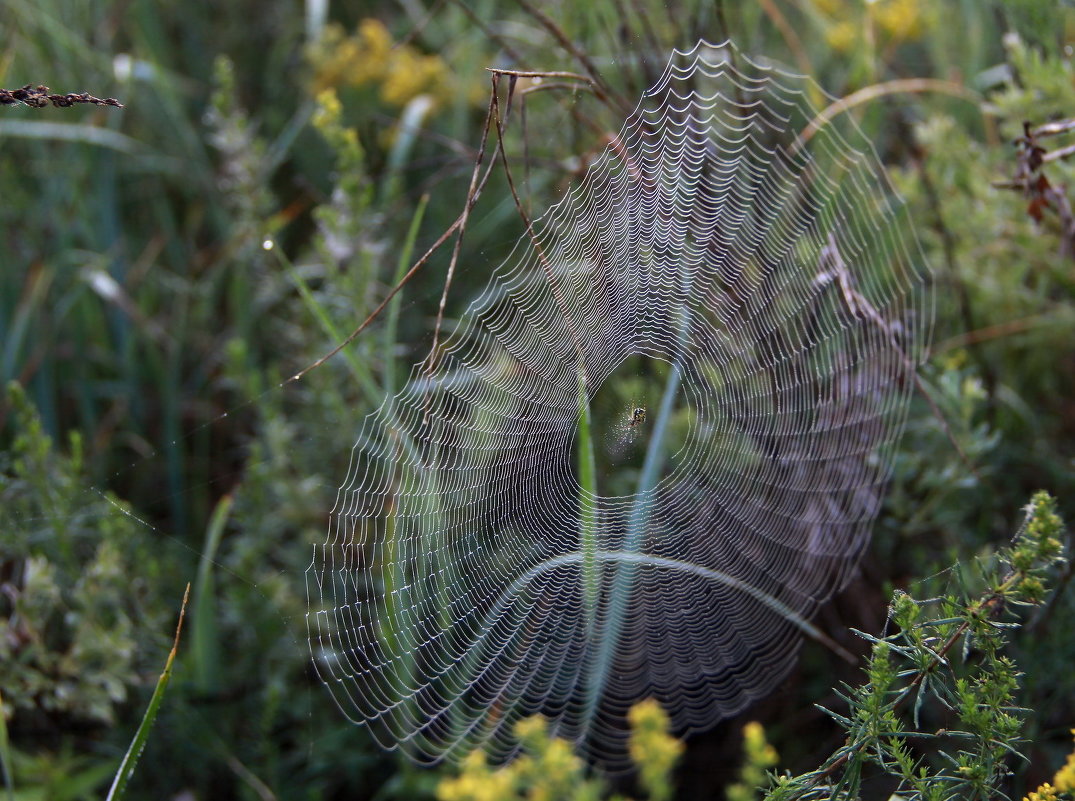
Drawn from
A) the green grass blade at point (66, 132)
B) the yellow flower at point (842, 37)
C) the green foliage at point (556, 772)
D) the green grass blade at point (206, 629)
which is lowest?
the green grass blade at point (206, 629)

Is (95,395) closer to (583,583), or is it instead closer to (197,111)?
(197,111)

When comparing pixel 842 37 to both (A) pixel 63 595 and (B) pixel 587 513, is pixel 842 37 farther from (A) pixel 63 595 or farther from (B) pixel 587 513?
(A) pixel 63 595

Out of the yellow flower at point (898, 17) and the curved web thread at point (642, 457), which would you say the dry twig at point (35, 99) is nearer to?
the curved web thread at point (642, 457)

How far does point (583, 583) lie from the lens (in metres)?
1.99

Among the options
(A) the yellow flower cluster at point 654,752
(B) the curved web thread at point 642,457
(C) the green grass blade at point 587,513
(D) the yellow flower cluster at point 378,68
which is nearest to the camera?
(A) the yellow flower cluster at point 654,752

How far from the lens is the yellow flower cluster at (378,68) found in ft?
10.6

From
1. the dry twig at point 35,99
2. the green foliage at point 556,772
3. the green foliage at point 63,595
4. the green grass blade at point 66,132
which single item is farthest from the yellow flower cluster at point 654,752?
the green grass blade at point 66,132

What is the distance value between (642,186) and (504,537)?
830 mm

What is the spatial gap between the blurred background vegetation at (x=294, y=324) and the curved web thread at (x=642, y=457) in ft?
0.41

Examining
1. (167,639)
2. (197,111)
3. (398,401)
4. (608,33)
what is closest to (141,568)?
(167,639)

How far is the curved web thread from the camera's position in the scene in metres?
2.04

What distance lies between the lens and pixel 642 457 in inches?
93.9

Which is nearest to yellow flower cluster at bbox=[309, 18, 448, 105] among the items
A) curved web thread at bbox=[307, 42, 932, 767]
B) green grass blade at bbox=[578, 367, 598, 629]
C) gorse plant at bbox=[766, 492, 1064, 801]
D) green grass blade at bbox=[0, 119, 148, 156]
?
green grass blade at bbox=[0, 119, 148, 156]

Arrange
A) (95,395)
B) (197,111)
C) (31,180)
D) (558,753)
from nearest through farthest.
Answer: (558,753) → (95,395) → (31,180) → (197,111)
